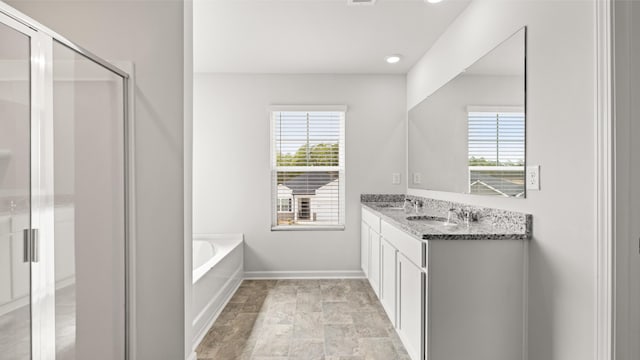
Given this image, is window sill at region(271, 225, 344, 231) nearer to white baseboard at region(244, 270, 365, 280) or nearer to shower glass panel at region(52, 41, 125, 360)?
white baseboard at region(244, 270, 365, 280)

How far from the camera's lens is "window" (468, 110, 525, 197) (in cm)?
211

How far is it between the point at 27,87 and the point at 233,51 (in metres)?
Answer: 2.33

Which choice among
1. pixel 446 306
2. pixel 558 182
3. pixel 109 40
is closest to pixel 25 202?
pixel 109 40

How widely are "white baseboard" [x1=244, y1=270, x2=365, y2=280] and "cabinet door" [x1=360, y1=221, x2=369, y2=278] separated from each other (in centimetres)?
16

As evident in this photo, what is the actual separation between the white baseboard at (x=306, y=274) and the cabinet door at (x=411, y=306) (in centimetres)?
180

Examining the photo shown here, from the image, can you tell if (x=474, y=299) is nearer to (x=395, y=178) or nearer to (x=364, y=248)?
(x=364, y=248)

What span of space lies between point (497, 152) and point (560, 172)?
23.0 inches

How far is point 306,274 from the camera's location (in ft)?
14.2

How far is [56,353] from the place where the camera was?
5.48 ft

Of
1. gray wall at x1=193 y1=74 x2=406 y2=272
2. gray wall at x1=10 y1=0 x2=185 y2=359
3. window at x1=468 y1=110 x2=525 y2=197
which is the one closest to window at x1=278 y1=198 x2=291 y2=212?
gray wall at x1=193 y1=74 x2=406 y2=272

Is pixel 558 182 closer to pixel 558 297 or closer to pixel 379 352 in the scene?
pixel 558 297

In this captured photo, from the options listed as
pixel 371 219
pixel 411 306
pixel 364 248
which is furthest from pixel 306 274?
pixel 411 306

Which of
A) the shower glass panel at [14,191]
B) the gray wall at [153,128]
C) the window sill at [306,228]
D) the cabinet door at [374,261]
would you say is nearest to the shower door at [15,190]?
the shower glass panel at [14,191]

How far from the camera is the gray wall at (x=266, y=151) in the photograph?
4332 millimetres
